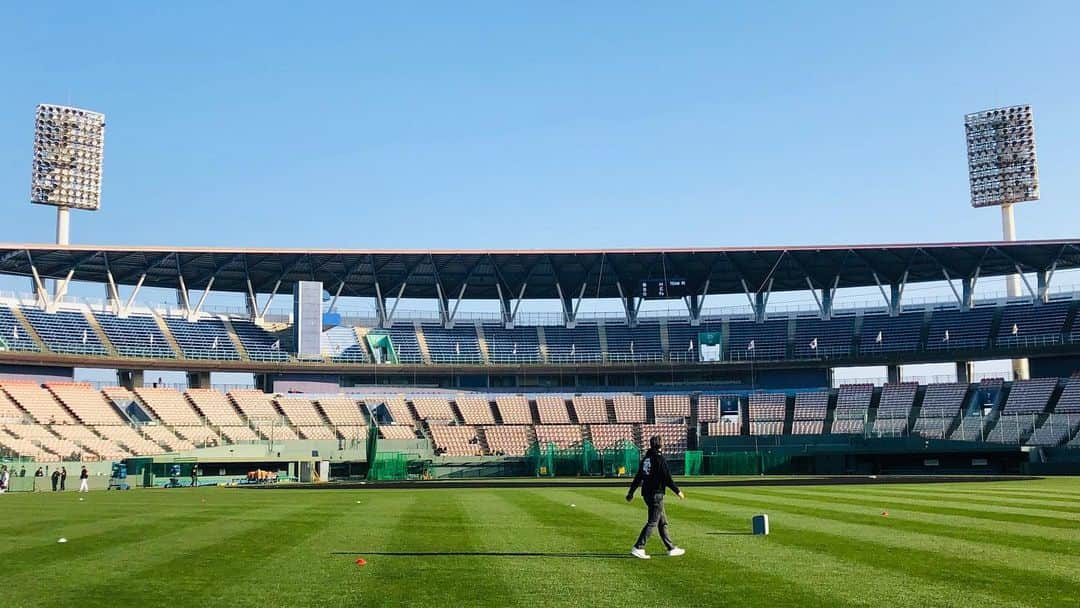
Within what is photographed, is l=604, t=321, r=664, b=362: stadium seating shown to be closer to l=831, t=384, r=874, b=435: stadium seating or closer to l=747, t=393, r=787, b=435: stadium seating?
l=747, t=393, r=787, b=435: stadium seating

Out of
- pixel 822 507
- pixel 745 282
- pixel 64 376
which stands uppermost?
pixel 745 282

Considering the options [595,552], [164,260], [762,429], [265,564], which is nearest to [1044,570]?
[595,552]

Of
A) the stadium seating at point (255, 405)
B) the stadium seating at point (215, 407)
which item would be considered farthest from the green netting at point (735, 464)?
the stadium seating at point (215, 407)

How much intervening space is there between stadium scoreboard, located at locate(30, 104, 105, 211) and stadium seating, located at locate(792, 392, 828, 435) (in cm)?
5753

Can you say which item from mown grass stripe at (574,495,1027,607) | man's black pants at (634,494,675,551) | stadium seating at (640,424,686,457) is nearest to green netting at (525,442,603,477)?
stadium seating at (640,424,686,457)

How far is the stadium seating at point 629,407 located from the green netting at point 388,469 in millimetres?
21320

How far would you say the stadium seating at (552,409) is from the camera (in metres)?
78.6

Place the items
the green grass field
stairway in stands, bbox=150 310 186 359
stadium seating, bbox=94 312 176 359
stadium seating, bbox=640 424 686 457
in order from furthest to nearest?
stairway in stands, bbox=150 310 186 359 < stadium seating, bbox=94 312 176 359 < stadium seating, bbox=640 424 686 457 < the green grass field

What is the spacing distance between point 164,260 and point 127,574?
6702 centimetres

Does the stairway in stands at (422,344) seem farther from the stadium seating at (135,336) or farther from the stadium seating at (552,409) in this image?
the stadium seating at (135,336)

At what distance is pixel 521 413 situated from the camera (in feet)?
261

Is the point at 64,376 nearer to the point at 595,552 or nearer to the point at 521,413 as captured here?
the point at 521,413

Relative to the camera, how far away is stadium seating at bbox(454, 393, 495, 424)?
78188mm

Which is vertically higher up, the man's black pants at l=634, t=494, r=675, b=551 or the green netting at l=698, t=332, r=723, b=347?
the green netting at l=698, t=332, r=723, b=347
